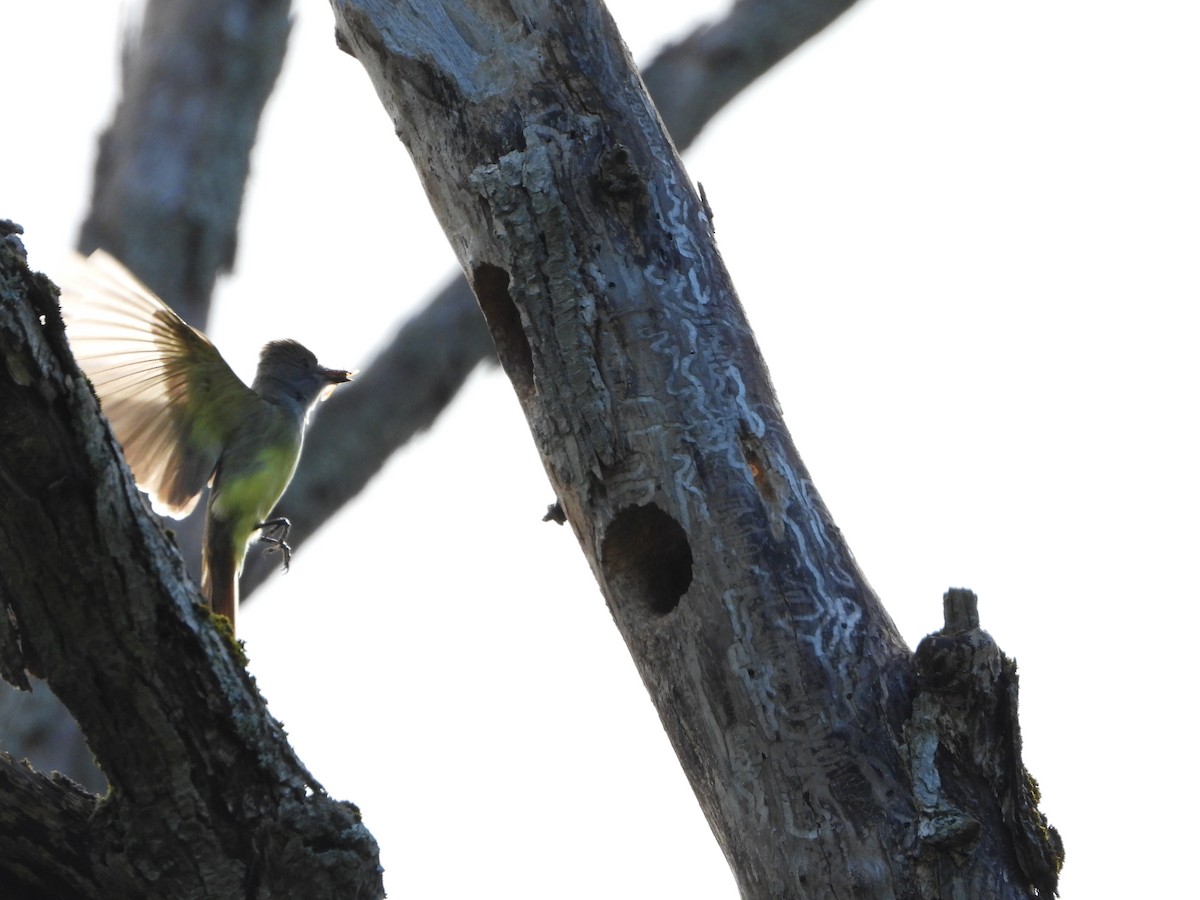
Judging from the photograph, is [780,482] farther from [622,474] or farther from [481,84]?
[481,84]

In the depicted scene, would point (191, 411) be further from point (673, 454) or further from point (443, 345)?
point (673, 454)

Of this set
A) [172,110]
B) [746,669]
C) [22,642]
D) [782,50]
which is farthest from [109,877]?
[782,50]

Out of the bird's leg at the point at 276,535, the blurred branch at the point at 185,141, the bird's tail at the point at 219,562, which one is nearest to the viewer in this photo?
the bird's tail at the point at 219,562

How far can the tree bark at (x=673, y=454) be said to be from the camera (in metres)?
2.76

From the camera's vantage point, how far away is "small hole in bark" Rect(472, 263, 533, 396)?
132 inches

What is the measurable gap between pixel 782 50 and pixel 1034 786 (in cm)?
461

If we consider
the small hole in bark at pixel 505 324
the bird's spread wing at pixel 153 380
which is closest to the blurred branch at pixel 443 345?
the bird's spread wing at pixel 153 380

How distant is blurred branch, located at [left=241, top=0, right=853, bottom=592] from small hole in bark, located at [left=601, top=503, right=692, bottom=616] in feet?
11.0

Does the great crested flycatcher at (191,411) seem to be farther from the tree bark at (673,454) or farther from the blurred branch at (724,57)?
the blurred branch at (724,57)

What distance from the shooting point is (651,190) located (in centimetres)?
327

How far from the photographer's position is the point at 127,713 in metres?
2.41

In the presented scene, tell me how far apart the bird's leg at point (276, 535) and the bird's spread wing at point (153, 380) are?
334 millimetres

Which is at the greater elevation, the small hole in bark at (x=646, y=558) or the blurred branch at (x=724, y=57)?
the blurred branch at (x=724, y=57)

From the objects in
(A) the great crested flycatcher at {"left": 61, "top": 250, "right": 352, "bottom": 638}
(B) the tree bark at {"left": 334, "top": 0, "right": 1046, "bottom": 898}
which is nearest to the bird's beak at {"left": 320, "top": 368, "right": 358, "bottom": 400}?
(A) the great crested flycatcher at {"left": 61, "top": 250, "right": 352, "bottom": 638}
